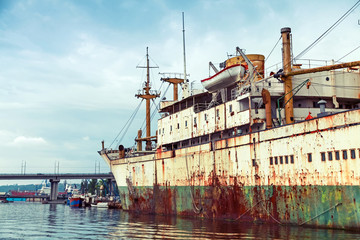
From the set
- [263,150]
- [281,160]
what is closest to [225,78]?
[263,150]

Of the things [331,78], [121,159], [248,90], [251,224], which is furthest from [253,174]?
[121,159]

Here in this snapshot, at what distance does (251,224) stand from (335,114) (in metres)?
9.06

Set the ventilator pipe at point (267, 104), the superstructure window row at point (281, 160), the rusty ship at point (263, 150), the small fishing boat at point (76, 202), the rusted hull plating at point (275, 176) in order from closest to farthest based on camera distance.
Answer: the rusted hull plating at point (275, 176) → the rusty ship at point (263, 150) → the superstructure window row at point (281, 160) → the ventilator pipe at point (267, 104) → the small fishing boat at point (76, 202)

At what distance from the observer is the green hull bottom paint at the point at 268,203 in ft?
66.1

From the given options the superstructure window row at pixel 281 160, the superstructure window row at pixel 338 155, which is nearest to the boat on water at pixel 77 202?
the superstructure window row at pixel 281 160

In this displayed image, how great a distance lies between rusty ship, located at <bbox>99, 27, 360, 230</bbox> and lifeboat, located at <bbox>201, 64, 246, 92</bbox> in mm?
77

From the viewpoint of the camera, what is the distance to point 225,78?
102 ft

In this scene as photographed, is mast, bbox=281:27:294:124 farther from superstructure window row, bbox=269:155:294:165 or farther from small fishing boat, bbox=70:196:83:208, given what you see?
small fishing boat, bbox=70:196:83:208

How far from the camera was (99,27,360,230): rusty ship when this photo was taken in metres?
20.7

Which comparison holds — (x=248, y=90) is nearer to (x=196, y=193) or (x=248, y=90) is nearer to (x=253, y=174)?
(x=253, y=174)

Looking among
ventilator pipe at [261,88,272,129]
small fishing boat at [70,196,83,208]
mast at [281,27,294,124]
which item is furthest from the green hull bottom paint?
small fishing boat at [70,196,83,208]

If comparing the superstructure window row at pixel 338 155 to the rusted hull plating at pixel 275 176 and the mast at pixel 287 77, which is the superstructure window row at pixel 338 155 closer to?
the rusted hull plating at pixel 275 176

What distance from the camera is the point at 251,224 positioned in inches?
1000

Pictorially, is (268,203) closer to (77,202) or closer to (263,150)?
(263,150)
